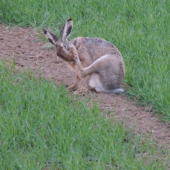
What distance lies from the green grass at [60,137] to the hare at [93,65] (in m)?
0.59

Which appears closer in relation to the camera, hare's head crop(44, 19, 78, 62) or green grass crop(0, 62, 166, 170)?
green grass crop(0, 62, 166, 170)

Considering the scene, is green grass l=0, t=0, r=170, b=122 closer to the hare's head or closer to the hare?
the hare

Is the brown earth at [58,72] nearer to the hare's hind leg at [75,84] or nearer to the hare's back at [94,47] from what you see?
the hare's hind leg at [75,84]

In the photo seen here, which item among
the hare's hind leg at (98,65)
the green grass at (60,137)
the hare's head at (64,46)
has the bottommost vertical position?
the green grass at (60,137)

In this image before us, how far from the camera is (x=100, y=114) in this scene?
17.4ft

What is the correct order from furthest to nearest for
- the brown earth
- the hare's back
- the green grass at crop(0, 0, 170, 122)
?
1. the hare's back
2. the green grass at crop(0, 0, 170, 122)
3. the brown earth

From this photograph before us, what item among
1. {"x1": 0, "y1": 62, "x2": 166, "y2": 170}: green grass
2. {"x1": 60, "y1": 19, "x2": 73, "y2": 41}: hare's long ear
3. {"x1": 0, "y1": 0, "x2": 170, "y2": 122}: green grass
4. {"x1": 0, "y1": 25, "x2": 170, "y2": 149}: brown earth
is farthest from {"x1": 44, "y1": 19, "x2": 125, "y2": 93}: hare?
{"x1": 0, "y1": 62, "x2": 166, "y2": 170}: green grass

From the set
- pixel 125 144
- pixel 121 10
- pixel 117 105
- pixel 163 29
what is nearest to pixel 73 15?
pixel 121 10

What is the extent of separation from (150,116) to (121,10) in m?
3.32

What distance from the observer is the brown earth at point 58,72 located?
513 centimetres

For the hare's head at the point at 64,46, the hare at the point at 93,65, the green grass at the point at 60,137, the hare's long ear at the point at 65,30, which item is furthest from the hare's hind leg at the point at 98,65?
the green grass at the point at 60,137

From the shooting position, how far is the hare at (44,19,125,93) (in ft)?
19.7

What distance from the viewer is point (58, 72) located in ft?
21.9

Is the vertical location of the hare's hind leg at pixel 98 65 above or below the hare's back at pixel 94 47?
below
